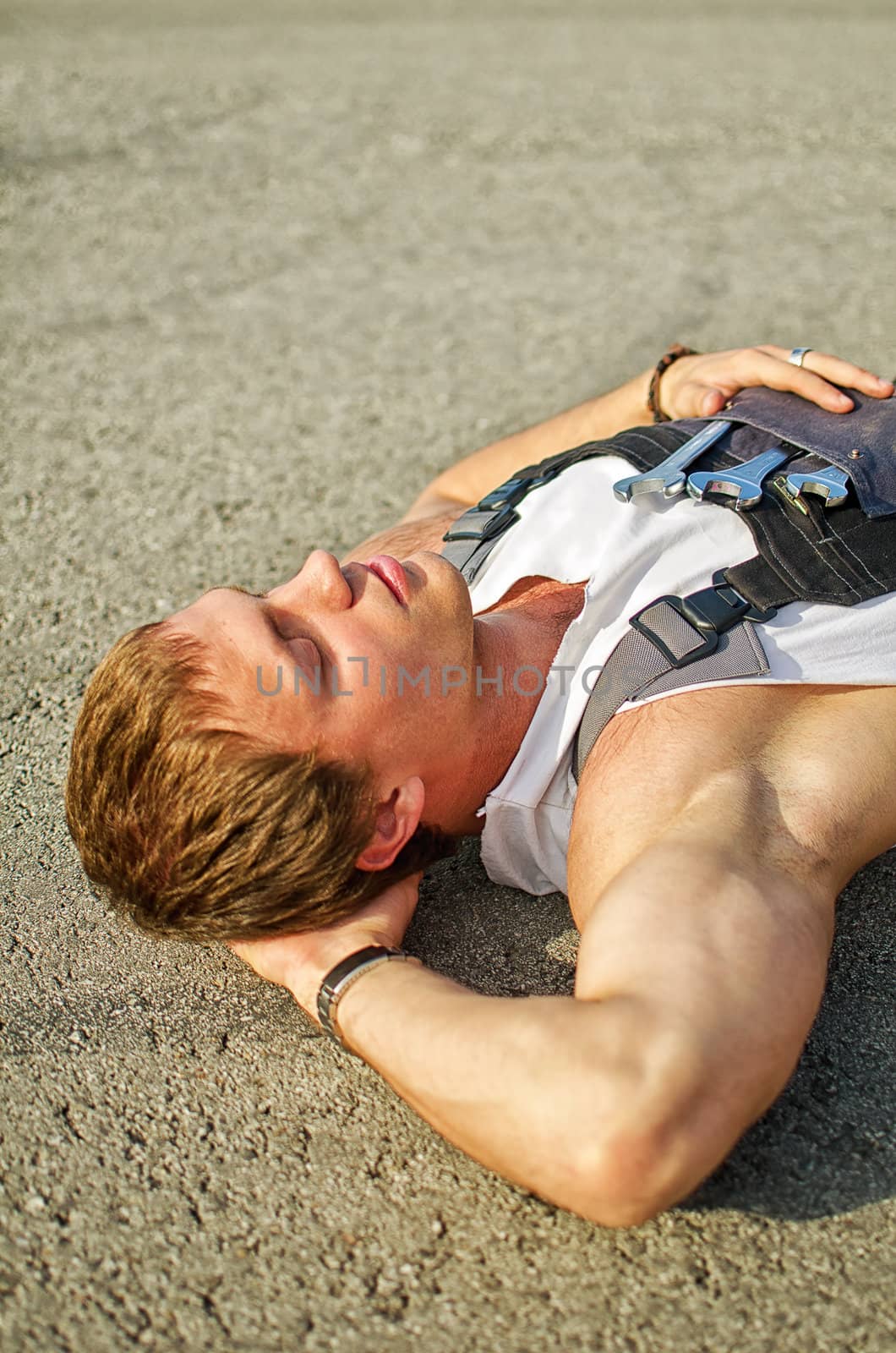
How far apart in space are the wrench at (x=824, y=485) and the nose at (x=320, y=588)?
869mm

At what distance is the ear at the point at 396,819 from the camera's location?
87.4 inches

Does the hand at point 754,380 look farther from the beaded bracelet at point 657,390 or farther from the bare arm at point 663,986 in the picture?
the bare arm at point 663,986

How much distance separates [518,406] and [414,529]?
1.48 meters

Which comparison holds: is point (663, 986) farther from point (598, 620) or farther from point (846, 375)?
point (846, 375)

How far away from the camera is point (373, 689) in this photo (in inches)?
85.0

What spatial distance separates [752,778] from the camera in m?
2.00

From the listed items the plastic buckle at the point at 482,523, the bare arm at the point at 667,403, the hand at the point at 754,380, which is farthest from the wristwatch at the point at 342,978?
the hand at the point at 754,380

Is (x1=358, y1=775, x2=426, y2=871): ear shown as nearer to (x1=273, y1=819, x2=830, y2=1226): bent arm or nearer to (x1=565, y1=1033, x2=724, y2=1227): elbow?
(x1=273, y1=819, x2=830, y2=1226): bent arm

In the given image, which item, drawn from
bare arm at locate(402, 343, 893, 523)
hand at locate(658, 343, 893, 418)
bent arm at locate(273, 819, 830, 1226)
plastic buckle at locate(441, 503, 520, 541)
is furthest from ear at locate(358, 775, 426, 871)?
hand at locate(658, 343, 893, 418)

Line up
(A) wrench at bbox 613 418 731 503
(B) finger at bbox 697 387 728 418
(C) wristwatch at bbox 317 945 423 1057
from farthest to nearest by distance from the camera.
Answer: (B) finger at bbox 697 387 728 418 < (A) wrench at bbox 613 418 731 503 < (C) wristwatch at bbox 317 945 423 1057

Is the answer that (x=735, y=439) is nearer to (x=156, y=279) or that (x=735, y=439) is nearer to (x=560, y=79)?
(x=156, y=279)

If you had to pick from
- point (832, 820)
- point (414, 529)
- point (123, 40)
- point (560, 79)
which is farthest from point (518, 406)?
point (123, 40)

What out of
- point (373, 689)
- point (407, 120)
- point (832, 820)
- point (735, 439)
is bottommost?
point (832, 820)

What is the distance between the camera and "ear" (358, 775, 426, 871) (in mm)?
2219
